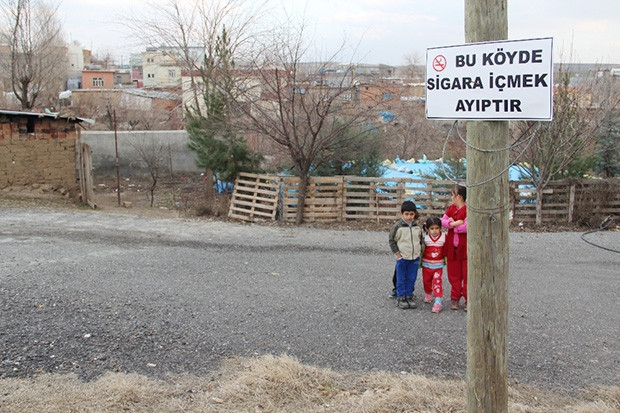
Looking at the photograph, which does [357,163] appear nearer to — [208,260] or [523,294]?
[208,260]

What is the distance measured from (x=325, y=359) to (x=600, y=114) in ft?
45.0

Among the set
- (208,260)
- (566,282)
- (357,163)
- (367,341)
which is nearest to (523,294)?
(566,282)

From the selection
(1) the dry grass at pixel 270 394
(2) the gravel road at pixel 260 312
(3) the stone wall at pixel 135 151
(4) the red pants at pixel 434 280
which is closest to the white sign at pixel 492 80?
(1) the dry grass at pixel 270 394

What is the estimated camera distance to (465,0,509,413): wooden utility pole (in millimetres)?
3014

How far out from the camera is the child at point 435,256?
6.69 m

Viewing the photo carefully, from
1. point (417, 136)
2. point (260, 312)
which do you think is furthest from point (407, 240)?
point (417, 136)

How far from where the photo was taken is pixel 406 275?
22.3 ft

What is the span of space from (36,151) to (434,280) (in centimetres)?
1428

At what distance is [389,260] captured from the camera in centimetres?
997

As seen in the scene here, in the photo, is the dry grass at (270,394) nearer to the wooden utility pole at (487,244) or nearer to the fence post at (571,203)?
the wooden utility pole at (487,244)

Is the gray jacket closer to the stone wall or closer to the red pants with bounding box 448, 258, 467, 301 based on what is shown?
the red pants with bounding box 448, 258, 467, 301

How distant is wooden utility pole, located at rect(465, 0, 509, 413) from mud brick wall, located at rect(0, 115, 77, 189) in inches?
648

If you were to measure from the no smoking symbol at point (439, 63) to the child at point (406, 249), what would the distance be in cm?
356

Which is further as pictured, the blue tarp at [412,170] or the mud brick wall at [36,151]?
the blue tarp at [412,170]
